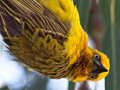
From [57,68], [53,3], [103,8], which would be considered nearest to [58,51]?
[57,68]

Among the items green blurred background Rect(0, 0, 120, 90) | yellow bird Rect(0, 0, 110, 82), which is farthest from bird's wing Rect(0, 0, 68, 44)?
green blurred background Rect(0, 0, 120, 90)

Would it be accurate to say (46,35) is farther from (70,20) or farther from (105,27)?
(105,27)

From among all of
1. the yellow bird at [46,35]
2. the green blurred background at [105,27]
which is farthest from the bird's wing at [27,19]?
the green blurred background at [105,27]

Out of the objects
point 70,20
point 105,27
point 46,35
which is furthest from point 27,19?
point 105,27

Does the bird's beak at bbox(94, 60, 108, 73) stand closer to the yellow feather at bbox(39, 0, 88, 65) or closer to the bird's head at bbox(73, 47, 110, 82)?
the bird's head at bbox(73, 47, 110, 82)

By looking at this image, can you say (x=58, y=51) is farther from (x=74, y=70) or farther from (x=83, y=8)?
(x=83, y=8)

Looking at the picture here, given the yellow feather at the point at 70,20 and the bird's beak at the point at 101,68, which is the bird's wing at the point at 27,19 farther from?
the bird's beak at the point at 101,68

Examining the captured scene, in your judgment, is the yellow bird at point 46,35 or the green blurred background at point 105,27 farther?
the green blurred background at point 105,27
